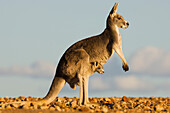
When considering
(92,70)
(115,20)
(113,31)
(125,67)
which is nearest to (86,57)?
(92,70)

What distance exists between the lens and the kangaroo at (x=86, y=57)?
1156cm

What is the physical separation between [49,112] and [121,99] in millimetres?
4695

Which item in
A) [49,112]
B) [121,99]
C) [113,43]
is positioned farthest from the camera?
[121,99]

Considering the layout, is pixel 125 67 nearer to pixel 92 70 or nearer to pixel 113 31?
pixel 92 70

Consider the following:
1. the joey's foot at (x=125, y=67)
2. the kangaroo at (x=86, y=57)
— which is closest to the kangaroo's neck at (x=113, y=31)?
the kangaroo at (x=86, y=57)

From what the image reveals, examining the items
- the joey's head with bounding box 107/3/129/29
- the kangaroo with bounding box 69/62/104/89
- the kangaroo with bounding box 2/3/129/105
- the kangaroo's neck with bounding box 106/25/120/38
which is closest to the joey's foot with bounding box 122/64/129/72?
the kangaroo with bounding box 2/3/129/105

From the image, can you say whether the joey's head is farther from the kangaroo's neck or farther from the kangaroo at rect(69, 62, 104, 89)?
the kangaroo at rect(69, 62, 104, 89)

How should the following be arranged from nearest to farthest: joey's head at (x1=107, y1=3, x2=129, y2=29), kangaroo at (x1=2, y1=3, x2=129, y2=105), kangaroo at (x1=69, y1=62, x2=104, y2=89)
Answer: kangaroo at (x1=2, y1=3, x2=129, y2=105)
kangaroo at (x1=69, y1=62, x2=104, y2=89)
joey's head at (x1=107, y1=3, x2=129, y2=29)

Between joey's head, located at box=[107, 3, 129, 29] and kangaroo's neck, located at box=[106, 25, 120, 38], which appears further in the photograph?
joey's head, located at box=[107, 3, 129, 29]

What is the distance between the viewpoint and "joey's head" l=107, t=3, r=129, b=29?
1198cm

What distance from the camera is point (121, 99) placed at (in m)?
14.5

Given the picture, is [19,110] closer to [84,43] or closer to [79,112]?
[79,112]

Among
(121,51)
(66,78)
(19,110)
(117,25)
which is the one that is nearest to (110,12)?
(117,25)

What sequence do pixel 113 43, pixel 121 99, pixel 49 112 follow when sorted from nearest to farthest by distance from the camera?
pixel 49 112
pixel 113 43
pixel 121 99
